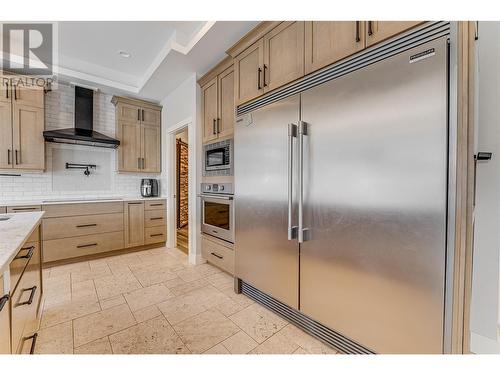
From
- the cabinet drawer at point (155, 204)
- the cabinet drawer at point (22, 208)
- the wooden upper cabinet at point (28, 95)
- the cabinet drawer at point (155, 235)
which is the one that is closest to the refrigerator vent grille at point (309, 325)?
the cabinet drawer at point (155, 235)

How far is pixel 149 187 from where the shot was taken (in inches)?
154

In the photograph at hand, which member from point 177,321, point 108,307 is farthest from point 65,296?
point 177,321

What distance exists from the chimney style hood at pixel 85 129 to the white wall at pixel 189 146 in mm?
835

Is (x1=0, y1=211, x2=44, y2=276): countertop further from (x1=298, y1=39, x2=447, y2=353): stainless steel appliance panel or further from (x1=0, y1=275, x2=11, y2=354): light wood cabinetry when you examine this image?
(x1=298, y1=39, x2=447, y2=353): stainless steel appliance panel

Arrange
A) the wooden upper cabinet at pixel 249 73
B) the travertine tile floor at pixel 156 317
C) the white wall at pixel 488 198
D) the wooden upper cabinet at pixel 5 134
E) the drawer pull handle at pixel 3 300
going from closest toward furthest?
1. the drawer pull handle at pixel 3 300
2. the white wall at pixel 488 198
3. the travertine tile floor at pixel 156 317
4. the wooden upper cabinet at pixel 249 73
5. the wooden upper cabinet at pixel 5 134

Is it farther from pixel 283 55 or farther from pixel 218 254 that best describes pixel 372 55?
pixel 218 254

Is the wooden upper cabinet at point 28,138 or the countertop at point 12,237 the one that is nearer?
the countertop at point 12,237

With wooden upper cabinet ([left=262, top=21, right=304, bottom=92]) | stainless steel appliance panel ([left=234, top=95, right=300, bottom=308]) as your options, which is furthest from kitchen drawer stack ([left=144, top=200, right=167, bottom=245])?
wooden upper cabinet ([left=262, top=21, right=304, bottom=92])

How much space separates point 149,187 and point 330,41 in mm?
3597

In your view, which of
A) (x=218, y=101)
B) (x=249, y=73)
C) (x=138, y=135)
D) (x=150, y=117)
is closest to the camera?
(x=249, y=73)

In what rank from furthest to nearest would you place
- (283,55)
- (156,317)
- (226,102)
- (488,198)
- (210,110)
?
(210,110), (226,102), (156,317), (283,55), (488,198)

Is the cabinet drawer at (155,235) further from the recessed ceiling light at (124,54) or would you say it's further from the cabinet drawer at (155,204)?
the recessed ceiling light at (124,54)

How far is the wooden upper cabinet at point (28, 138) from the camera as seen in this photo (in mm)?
2792

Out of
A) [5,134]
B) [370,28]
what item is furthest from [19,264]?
[5,134]
